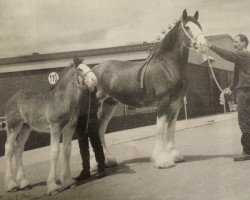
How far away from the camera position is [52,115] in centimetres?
251

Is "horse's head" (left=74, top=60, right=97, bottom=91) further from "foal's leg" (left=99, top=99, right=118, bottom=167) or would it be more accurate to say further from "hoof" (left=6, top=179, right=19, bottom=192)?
"hoof" (left=6, top=179, right=19, bottom=192)

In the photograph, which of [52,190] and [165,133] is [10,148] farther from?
[165,133]

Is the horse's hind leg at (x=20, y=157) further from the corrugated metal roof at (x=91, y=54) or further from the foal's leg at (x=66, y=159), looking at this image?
the corrugated metal roof at (x=91, y=54)

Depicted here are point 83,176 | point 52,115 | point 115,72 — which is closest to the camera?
point 52,115

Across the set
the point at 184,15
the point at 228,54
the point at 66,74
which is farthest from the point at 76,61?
the point at 228,54

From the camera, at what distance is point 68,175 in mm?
2531

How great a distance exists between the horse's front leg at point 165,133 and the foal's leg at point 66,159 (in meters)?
0.53

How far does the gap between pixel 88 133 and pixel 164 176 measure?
1.77 ft

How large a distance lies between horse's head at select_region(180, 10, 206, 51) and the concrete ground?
672 mm

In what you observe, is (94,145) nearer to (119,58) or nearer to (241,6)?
(119,58)

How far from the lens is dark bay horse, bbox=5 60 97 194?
2.47 metres

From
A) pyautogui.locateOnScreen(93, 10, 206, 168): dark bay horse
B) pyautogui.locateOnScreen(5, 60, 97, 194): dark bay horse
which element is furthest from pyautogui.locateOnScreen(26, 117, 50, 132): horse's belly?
pyautogui.locateOnScreen(93, 10, 206, 168): dark bay horse

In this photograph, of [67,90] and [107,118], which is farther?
[107,118]

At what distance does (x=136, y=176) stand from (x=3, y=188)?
791mm
